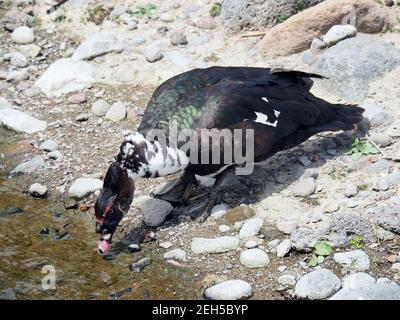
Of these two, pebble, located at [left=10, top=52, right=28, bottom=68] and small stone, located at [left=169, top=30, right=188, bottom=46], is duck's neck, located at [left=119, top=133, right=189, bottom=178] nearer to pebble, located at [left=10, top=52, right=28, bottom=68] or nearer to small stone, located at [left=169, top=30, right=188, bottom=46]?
small stone, located at [left=169, top=30, right=188, bottom=46]

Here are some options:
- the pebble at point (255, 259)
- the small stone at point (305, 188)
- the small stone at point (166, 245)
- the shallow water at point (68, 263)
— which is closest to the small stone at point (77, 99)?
the shallow water at point (68, 263)

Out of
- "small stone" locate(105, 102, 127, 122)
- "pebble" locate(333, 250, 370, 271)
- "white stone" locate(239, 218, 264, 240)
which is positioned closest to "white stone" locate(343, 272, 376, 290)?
"pebble" locate(333, 250, 370, 271)

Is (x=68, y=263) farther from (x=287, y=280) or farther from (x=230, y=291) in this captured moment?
(x=287, y=280)

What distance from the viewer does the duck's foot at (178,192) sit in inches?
303

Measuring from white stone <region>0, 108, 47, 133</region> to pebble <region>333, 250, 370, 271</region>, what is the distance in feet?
12.5

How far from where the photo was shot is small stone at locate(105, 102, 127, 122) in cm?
890

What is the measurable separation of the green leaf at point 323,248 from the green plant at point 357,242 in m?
0.18

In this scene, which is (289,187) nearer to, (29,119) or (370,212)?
(370,212)

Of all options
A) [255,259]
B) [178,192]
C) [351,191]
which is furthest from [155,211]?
[351,191]

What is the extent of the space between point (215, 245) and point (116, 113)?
246cm

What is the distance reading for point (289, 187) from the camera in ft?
24.9

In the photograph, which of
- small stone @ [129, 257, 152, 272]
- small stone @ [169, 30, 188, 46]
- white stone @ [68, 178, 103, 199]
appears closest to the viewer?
small stone @ [129, 257, 152, 272]

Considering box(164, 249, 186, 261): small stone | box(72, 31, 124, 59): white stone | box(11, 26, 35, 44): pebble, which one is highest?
box(164, 249, 186, 261): small stone

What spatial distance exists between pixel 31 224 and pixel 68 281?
0.98 meters
